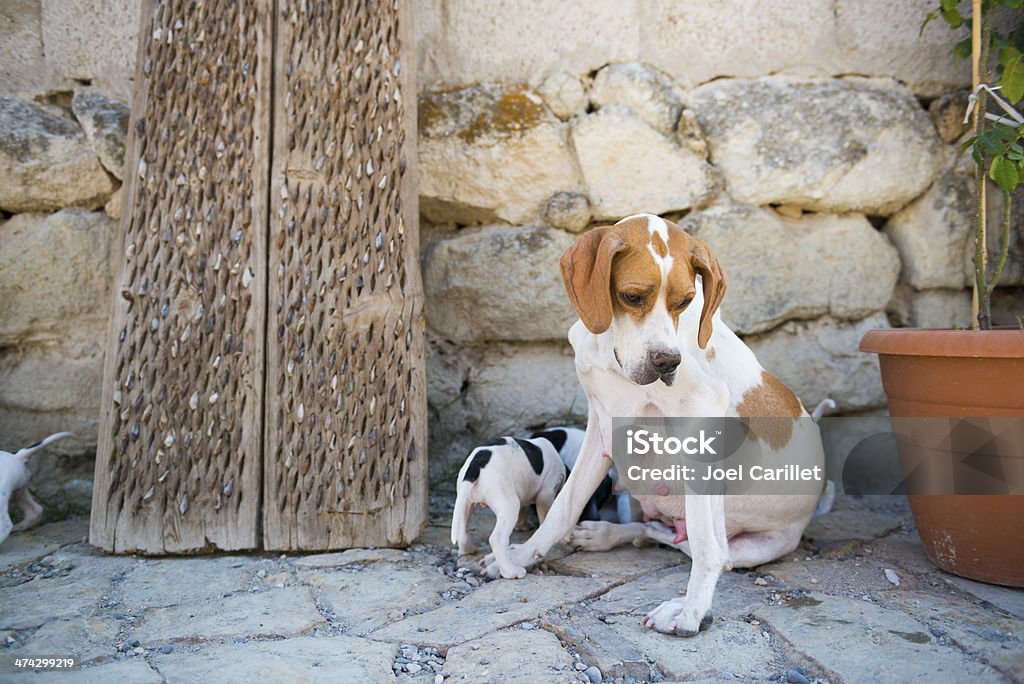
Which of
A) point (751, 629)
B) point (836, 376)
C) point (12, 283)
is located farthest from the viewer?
point (836, 376)

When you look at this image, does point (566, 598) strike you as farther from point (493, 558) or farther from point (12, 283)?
point (12, 283)

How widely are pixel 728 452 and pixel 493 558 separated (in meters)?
0.85

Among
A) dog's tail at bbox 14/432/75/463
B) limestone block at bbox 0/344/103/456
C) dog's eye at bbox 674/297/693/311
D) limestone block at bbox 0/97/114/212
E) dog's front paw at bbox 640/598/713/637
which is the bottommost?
dog's front paw at bbox 640/598/713/637

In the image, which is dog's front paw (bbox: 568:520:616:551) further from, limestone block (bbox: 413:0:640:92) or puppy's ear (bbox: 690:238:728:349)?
limestone block (bbox: 413:0:640:92)

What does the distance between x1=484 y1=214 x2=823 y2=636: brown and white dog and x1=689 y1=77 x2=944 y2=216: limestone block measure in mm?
1101

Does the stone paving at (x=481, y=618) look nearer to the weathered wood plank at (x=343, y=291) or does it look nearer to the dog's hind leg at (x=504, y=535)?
the dog's hind leg at (x=504, y=535)

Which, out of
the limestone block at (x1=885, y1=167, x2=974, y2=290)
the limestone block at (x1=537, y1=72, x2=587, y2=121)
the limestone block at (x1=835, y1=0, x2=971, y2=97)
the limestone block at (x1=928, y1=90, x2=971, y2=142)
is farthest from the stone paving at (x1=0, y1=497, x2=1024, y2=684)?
the limestone block at (x1=835, y1=0, x2=971, y2=97)

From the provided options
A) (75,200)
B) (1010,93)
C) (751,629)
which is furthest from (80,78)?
(1010,93)

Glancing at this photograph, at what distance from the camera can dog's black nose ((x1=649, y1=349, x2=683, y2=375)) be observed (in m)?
2.11

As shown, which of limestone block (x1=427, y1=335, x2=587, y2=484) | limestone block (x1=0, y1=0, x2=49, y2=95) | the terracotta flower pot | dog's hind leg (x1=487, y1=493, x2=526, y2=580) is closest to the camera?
the terracotta flower pot

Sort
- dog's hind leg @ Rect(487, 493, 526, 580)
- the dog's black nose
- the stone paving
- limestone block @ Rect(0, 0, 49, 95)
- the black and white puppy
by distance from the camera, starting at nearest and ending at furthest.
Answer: the stone paving → the dog's black nose → dog's hind leg @ Rect(487, 493, 526, 580) → the black and white puppy → limestone block @ Rect(0, 0, 49, 95)

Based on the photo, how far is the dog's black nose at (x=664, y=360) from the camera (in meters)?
2.11

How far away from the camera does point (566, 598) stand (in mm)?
2430

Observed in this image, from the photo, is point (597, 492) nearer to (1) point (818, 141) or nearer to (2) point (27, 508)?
(1) point (818, 141)
